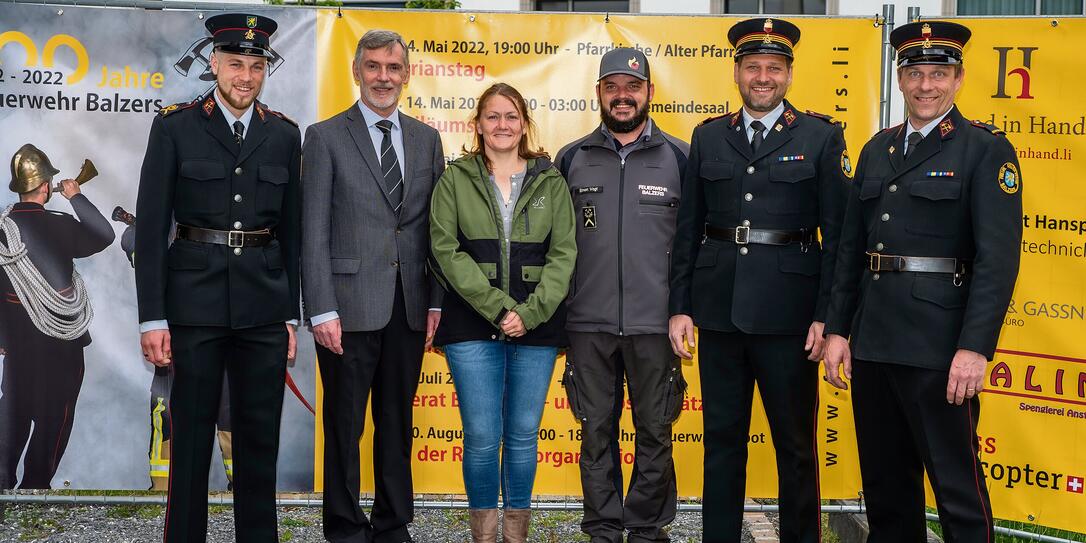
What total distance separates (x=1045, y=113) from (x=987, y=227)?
5.47 feet

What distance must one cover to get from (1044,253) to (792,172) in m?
1.59

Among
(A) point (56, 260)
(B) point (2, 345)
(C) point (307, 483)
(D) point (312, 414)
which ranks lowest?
(C) point (307, 483)

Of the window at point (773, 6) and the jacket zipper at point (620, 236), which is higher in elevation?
the window at point (773, 6)

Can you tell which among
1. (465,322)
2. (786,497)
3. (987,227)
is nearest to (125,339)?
(465,322)

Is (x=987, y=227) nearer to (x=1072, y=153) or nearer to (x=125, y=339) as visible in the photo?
(x=1072, y=153)

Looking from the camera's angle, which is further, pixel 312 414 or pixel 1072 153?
pixel 312 414

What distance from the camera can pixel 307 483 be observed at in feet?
16.5

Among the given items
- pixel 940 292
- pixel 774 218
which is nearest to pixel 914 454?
pixel 940 292

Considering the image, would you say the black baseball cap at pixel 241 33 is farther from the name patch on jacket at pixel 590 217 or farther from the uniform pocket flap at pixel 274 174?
the name patch on jacket at pixel 590 217

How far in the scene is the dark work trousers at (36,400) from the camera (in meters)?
4.80

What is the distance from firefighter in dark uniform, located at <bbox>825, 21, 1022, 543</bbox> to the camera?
325cm

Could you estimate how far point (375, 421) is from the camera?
4.21m

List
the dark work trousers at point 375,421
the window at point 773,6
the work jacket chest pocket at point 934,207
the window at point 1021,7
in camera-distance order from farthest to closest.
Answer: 1. the window at point 773,6
2. the window at point 1021,7
3. the dark work trousers at point 375,421
4. the work jacket chest pocket at point 934,207

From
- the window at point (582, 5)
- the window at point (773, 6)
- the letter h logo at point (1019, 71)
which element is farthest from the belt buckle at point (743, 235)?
the window at point (582, 5)
